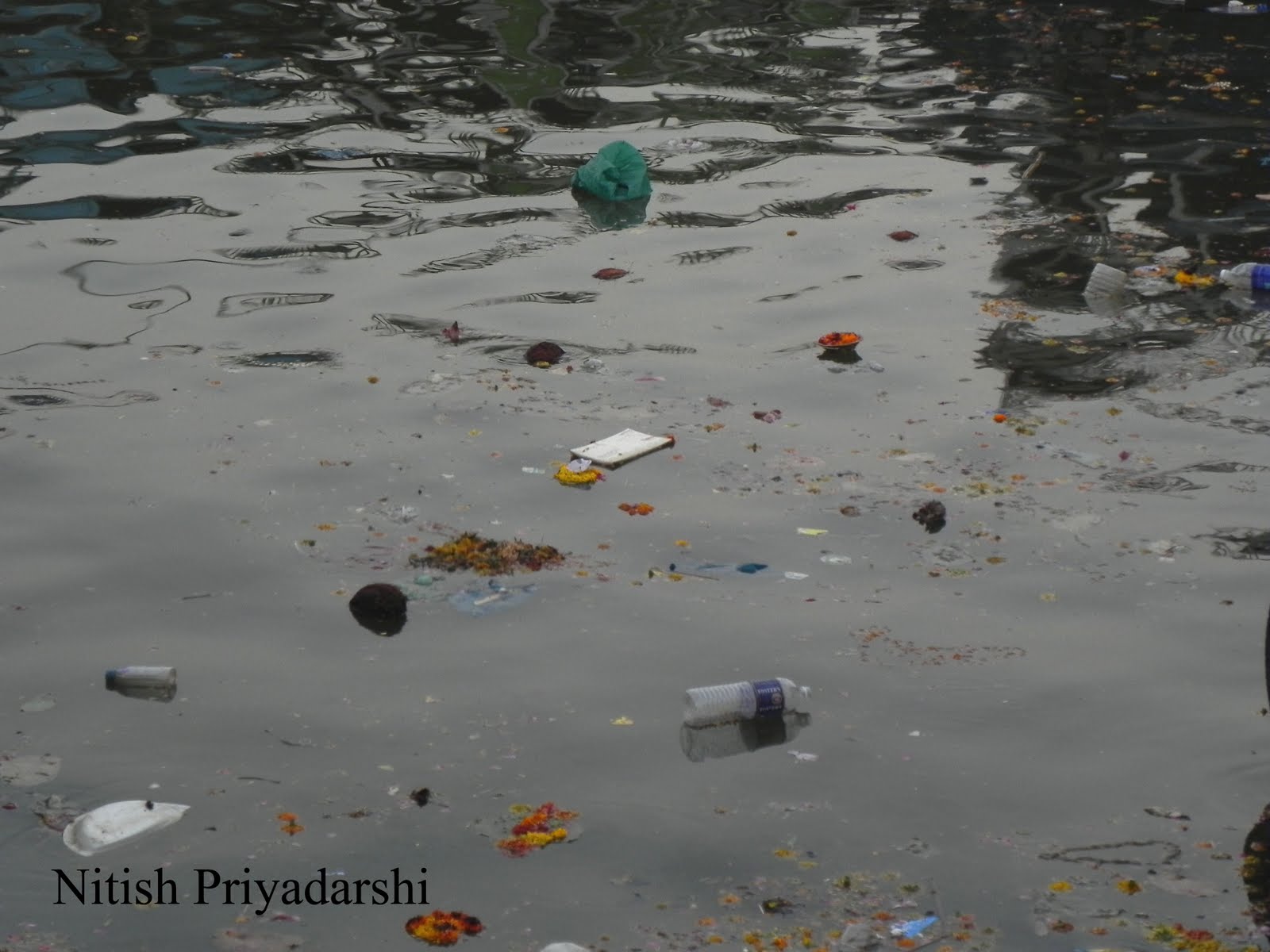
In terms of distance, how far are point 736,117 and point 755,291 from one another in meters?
2.70

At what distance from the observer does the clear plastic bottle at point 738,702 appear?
3961 mm

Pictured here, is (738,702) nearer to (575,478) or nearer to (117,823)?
(575,478)

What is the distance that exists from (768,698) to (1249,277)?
3.65 metres

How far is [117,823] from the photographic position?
3572 mm

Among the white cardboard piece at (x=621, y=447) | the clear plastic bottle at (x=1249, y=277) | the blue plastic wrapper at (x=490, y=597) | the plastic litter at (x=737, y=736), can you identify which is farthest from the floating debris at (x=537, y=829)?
the clear plastic bottle at (x=1249, y=277)

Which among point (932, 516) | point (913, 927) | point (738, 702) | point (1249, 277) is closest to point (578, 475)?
point (932, 516)

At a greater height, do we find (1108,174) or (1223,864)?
(1108,174)

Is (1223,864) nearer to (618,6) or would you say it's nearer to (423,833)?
(423,833)

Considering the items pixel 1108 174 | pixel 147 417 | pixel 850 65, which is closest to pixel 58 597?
pixel 147 417

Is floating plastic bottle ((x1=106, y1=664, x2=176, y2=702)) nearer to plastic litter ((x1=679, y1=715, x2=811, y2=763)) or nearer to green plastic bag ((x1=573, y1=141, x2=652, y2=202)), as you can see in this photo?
plastic litter ((x1=679, y1=715, x2=811, y2=763))

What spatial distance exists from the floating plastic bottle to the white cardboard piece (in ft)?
5.53

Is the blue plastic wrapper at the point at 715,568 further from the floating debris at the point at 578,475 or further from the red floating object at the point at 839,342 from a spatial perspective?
the red floating object at the point at 839,342

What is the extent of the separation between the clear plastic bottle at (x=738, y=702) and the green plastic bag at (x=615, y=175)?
4308 mm

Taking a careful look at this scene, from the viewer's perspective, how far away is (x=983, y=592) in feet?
14.8
